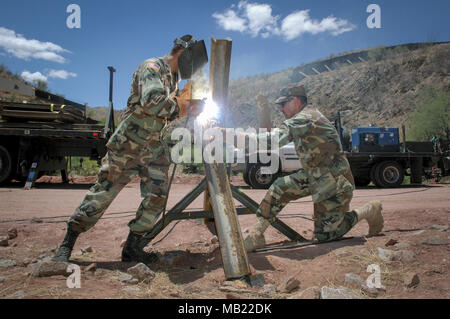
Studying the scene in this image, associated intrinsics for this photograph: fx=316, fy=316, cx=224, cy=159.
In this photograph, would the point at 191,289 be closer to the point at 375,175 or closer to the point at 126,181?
the point at 126,181

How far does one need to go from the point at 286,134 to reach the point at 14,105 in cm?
925

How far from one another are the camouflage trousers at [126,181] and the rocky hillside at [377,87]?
24504mm

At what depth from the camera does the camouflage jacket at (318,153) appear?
3.20 meters

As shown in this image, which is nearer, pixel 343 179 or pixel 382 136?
pixel 343 179

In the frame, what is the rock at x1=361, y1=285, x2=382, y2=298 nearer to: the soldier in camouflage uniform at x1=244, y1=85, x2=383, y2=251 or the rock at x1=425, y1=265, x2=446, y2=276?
the rock at x1=425, y1=265, x2=446, y2=276

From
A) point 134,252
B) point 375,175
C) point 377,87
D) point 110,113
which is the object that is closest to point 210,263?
point 134,252

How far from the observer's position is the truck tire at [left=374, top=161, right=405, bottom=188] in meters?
10.7

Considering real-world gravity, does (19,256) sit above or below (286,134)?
below

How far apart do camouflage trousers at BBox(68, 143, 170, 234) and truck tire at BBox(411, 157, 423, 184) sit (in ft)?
35.8

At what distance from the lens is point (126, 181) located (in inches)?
112

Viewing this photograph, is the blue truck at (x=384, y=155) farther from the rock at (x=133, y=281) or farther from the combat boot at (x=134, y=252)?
the rock at (x=133, y=281)
